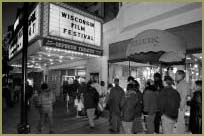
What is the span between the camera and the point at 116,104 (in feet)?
24.4

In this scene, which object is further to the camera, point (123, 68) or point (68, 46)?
point (123, 68)

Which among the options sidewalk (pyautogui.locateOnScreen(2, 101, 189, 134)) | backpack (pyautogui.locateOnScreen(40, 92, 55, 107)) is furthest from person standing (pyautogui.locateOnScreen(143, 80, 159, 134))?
backpack (pyautogui.locateOnScreen(40, 92, 55, 107))

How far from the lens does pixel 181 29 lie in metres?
8.88

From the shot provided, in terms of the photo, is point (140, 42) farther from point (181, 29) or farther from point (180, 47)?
point (181, 29)

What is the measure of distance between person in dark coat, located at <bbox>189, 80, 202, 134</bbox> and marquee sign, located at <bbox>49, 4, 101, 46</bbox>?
776 centimetres

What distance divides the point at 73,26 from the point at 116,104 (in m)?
6.18

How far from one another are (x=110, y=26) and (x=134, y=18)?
7.07 feet

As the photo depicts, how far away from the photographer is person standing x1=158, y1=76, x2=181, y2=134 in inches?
215

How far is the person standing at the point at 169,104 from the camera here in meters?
5.45

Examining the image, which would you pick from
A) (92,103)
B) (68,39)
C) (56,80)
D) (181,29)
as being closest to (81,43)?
(68,39)

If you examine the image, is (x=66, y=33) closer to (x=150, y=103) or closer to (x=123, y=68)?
(x=123, y=68)

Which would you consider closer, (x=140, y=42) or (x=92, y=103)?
(x=140, y=42)

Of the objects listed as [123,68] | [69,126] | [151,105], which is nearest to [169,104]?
[151,105]

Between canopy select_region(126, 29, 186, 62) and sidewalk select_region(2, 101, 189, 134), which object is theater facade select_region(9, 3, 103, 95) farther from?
canopy select_region(126, 29, 186, 62)
